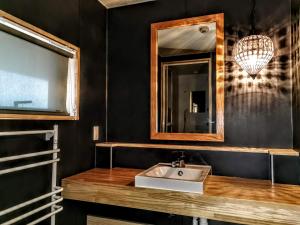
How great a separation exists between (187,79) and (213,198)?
101 centimetres

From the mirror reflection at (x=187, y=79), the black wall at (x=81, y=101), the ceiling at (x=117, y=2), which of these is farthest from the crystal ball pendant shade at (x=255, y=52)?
the black wall at (x=81, y=101)

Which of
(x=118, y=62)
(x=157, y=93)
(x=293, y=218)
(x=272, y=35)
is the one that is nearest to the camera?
(x=293, y=218)

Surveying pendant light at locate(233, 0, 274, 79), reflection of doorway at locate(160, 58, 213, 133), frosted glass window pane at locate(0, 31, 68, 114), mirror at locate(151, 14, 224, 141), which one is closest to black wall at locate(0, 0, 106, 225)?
frosted glass window pane at locate(0, 31, 68, 114)

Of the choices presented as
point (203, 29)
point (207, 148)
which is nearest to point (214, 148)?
point (207, 148)

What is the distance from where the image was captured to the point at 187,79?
6.42 feet

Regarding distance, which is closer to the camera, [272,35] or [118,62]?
[272,35]

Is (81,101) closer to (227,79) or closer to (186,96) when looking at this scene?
(186,96)

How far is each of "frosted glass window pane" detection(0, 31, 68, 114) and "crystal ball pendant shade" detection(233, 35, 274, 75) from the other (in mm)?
1298

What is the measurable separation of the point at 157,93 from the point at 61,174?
1.04 metres

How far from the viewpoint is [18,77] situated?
1.32 metres

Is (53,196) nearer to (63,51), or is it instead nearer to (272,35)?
(63,51)

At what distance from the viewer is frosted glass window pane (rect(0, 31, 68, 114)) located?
1247 millimetres

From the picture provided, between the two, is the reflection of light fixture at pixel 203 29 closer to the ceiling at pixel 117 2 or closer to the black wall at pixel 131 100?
the black wall at pixel 131 100

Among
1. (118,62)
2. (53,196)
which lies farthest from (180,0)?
(53,196)
